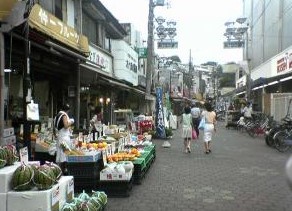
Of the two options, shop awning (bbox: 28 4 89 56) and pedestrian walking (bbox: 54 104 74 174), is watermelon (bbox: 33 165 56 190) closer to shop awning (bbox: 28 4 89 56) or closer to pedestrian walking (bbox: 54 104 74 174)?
pedestrian walking (bbox: 54 104 74 174)

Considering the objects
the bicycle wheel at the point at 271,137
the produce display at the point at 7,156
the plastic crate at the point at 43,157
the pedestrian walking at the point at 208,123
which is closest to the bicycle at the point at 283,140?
the bicycle wheel at the point at 271,137

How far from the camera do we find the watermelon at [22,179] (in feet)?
20.6

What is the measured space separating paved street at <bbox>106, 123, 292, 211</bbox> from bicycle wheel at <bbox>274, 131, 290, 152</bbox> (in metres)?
1.89

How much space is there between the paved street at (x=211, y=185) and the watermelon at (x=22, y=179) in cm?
262

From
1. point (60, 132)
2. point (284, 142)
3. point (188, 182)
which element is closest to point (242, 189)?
point (188, 182)

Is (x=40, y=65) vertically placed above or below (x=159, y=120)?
above

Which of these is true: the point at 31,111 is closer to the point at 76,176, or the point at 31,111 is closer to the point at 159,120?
the point at 76,176

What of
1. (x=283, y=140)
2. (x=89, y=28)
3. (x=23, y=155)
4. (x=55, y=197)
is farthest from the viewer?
(x=89, y=28)

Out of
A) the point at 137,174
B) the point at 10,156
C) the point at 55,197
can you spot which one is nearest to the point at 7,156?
the point at 10,156

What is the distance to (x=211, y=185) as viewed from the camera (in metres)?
11.1

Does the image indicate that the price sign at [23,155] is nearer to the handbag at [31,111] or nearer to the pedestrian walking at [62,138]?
the handbag at [31,111]

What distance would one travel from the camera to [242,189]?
10656 mm

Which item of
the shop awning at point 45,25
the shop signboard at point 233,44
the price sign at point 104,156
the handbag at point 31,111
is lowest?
the price sign at point 104,156

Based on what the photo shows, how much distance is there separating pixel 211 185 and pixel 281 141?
8.98 meters
